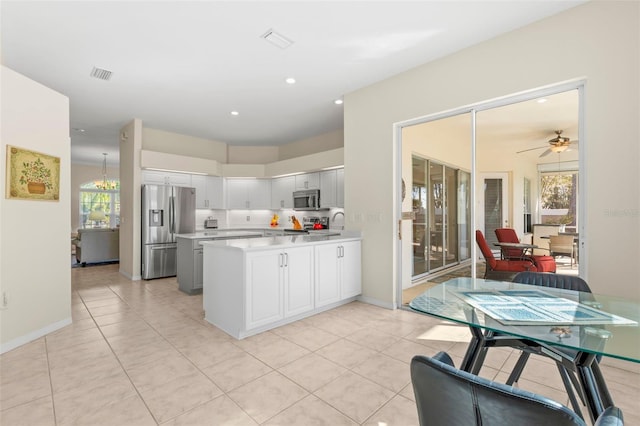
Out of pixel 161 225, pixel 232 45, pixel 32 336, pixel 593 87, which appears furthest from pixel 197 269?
pixel 593 87

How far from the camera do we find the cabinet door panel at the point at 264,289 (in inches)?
118

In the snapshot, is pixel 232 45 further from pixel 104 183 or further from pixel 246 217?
pixel 104 183

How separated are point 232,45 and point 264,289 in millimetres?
2550

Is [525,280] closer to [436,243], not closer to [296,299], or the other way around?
[296,299]

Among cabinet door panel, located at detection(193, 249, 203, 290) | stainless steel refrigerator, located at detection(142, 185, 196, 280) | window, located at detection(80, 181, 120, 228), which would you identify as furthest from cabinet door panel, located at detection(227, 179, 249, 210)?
window, located at detection(80, 181, 120, 228)

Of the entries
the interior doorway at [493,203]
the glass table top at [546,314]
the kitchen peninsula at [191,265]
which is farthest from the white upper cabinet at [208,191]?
the glass table top at [546,314]

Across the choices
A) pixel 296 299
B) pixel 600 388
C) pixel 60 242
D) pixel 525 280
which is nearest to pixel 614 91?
pixel 525 280

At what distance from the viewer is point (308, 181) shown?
6.55 meters

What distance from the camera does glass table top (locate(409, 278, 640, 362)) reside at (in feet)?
3.98

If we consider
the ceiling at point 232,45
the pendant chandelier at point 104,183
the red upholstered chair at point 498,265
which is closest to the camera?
the ceiling at point 232,45

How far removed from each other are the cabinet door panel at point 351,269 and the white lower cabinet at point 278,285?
602mm

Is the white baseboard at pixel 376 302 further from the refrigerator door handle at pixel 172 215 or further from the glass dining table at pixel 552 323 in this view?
the refrigerator door handle at pixel 172 215

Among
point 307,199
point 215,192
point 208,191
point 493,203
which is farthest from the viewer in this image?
point 215,192

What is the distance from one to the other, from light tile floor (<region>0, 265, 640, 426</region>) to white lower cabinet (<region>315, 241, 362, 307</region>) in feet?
1.06
